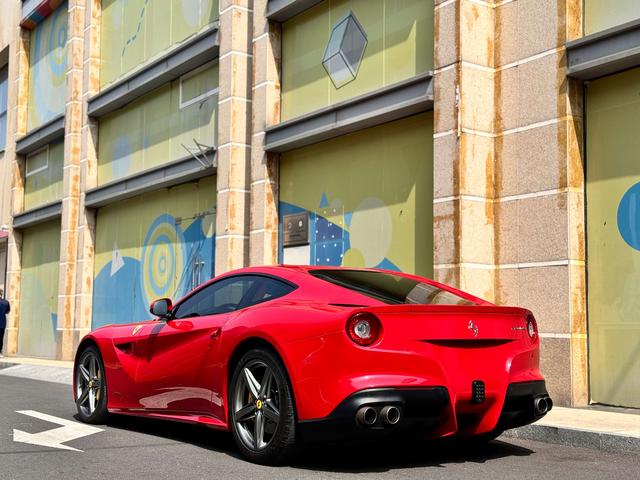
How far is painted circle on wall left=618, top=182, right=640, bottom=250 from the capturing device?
8.41m

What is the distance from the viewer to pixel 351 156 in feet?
39.8

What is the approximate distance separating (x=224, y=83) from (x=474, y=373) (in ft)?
33.2

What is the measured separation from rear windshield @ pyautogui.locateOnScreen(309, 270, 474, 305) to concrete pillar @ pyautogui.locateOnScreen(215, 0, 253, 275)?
7825 mm

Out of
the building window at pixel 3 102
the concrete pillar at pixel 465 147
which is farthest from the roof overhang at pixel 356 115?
the building window at pixel 3 102

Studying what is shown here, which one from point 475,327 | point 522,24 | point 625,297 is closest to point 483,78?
point 522,24

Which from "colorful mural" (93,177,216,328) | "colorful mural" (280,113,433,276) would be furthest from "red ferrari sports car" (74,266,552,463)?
"colorful mural" (93,177,216,328)

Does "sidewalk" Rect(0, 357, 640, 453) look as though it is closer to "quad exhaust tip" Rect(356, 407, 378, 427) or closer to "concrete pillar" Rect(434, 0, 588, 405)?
"concrete pillar" Rect(434, 0, 588, 405)

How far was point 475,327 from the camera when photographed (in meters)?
5.22

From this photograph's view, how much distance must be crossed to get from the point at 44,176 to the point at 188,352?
17.2m

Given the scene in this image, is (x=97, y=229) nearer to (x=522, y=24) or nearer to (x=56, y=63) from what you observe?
(x=56, y=63)

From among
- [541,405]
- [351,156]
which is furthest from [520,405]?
[351,156]

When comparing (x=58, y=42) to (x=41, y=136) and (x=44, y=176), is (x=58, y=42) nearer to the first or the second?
(x=41, y=136)

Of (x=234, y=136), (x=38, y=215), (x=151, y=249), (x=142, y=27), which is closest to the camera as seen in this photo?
(x=234, y=136)

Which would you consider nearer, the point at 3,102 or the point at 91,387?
the point at 91,387
